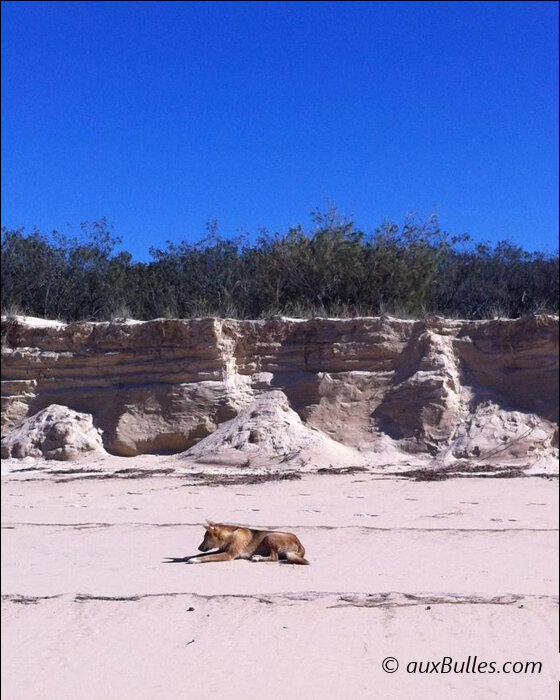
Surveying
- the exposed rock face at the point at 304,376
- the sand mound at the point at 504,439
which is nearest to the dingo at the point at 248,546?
the sand mound at the point at 504,439

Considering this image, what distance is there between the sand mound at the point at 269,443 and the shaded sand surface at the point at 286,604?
3801 mm

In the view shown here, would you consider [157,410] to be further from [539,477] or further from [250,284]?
[539,477]

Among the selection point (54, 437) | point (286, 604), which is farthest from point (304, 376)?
point (286, 604)

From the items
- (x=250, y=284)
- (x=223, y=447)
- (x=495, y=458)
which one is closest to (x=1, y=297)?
(x=250, y=284)

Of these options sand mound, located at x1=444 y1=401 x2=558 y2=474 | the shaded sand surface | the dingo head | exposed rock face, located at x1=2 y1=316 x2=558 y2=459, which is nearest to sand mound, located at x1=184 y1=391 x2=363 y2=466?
exposed rock face, located at x1=2 y1=316 x2=558 y2=459

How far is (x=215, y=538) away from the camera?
739 cm

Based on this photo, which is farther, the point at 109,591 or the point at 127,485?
the point at 127,485

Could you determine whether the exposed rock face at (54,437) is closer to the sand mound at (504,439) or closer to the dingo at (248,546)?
Answer: the sand mound at (504,439)

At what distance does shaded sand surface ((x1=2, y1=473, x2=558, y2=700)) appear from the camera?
4.32 metres

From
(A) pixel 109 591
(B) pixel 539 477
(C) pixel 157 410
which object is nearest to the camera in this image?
(A) pixel 109 591

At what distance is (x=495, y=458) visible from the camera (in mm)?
13461

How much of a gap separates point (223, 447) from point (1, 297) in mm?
A: 8175

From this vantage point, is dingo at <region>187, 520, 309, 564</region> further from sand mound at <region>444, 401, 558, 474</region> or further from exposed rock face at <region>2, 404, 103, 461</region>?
exposed rock face at <region>2, 404, 103, 461</region>

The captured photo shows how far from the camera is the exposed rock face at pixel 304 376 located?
1464 cm
